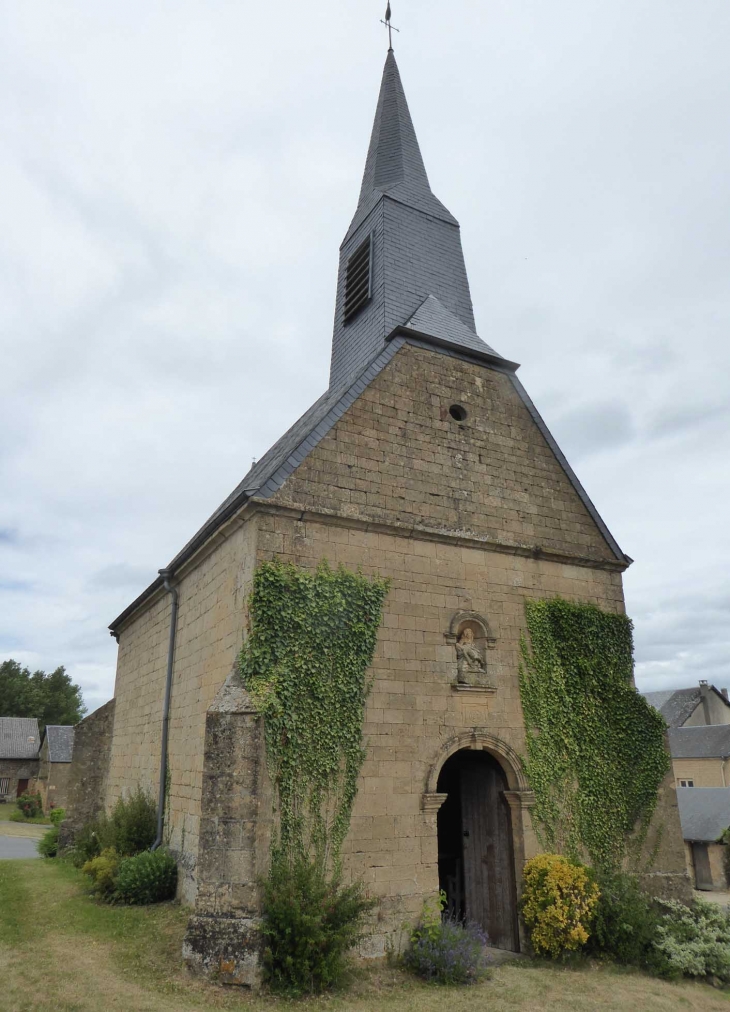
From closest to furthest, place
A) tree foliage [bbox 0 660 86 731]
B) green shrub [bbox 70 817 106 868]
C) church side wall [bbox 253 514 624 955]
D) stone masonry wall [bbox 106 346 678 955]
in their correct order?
church side wall [bbox 253 514 624 955] < stone masonry wall [bbox 106 346 678 955] < green shrub [bbox 70 817 106 868] < tree foliage [bbox 0 660 86 731]

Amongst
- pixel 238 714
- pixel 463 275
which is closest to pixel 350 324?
pixel 463 275

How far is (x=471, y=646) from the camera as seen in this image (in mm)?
9773

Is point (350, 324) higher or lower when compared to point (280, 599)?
higher

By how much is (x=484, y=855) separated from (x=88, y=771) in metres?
10.0

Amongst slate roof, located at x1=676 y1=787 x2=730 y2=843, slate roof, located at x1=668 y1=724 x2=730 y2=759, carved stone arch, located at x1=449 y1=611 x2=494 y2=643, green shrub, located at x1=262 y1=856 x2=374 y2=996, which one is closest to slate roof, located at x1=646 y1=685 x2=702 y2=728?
slate roof, located at x1=668 y1=724 x2=730 y2=759

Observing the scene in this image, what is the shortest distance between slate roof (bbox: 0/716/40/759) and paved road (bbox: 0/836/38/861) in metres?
21.3

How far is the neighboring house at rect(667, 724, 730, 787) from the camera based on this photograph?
111 ft

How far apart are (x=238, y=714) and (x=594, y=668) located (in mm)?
5785

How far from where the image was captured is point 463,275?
14.7 metres

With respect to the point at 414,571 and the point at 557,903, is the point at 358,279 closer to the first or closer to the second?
the point at 414,571

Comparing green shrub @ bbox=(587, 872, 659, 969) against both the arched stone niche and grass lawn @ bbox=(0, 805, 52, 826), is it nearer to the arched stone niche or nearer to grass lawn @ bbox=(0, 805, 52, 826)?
the arched stone niche

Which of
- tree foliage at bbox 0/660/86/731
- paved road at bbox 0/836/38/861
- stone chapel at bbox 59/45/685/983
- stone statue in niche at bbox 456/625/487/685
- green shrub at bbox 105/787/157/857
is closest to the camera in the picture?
stone chapel at bbox 59/45/685/983

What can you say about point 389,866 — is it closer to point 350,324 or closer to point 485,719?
point 485,719

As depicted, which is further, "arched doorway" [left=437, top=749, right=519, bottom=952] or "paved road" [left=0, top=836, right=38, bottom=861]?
"paved road" [left=0, top=836, right=38, bottom=861]
